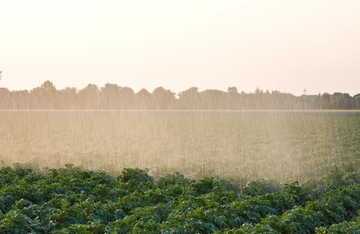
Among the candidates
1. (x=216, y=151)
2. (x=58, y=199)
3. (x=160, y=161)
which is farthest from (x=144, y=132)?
(x=58, y=199)

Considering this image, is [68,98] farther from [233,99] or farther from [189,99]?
[233,99]

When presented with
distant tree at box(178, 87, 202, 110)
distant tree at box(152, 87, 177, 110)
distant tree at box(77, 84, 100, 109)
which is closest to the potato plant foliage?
distant tree at box(178, 87, 202, 110)

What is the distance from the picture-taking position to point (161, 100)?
115 feet

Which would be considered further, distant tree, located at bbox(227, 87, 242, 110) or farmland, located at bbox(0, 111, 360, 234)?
distant tree, located at bbox(227, 87, 242, 110)

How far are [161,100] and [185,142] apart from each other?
32.3 feet

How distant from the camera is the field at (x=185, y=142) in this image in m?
16.8

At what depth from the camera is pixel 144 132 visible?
28766 mm

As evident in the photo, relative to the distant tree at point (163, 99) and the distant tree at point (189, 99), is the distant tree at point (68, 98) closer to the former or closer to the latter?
the distant tree at point (163, 99)

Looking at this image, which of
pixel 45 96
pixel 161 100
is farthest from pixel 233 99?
pixel 45 96

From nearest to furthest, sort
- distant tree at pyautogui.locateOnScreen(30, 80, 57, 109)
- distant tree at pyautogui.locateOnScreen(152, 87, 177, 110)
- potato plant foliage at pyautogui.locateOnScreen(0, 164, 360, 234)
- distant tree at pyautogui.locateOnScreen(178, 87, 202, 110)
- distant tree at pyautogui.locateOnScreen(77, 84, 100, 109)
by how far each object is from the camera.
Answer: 1. potato plant foliage at pyautogui.locateOnScreen(0, 164, 360, 234)
2. distant tree at pyautogui.locateOnScreen(178, 87, 202, 110)
3. distant tree at pyautogui.locateOnScreen(77, 84, 100, 109)
4. distant tree at pyautogui.locateOnScreen(152, 87, 177, 110)
5. distant tree at pyautogui.locateOnScreen(30, 80, 57, 109)

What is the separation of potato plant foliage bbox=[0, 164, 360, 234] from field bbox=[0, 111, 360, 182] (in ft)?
13.1

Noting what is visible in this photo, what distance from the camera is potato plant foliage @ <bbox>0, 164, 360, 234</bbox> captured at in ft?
24.0

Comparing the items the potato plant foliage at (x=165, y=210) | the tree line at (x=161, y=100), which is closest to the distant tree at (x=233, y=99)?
the tree line at (x=161, y=100)

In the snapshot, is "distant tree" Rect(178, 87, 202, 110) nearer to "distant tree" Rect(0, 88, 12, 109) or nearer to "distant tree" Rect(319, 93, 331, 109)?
"distant tree" Rect(319, 93, 331, 109)
